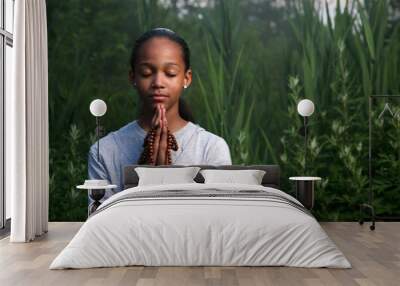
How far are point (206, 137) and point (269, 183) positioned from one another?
1005 mm

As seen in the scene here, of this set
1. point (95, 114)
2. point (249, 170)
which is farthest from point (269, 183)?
point (95, 114)

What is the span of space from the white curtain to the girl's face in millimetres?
1435

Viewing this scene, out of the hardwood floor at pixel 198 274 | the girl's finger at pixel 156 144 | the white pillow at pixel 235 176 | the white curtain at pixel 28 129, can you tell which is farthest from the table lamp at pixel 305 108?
the white curtain at pixel 28 129

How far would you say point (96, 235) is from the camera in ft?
17.2

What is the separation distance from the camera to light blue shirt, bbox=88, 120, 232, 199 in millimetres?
8258

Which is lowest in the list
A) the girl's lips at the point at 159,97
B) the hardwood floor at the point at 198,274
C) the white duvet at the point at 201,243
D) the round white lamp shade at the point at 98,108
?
the hardwood floor at the point at 198,274

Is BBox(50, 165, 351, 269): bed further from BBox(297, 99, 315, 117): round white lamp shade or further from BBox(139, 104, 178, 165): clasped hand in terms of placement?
BBox(139, 104, 178, 165): clasped hand

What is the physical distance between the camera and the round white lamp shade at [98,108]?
7922 mm

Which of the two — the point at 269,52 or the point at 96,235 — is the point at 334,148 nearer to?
the point at 269,52

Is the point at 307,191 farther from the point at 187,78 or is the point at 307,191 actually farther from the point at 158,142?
the point at 187,78

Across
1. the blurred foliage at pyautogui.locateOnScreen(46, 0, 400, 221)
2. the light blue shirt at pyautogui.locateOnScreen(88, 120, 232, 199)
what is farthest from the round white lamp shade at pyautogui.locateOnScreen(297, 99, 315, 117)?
the light blue shirt at pyautogui.locateOnScreen(88, 120, 232, 199)

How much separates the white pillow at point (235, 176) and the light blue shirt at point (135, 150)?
2.17 ft

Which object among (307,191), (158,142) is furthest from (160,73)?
(307,191)

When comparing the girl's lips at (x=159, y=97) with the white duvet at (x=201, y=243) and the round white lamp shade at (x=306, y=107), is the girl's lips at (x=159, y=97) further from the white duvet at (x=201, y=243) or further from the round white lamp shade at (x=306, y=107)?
the white duvet at (x=201, y=243)
